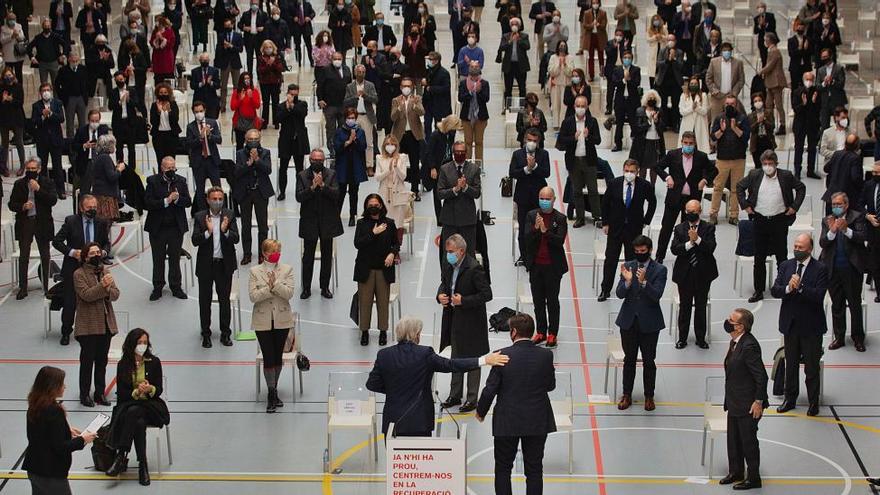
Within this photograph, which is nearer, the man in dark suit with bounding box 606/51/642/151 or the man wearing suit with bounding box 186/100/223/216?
the man wearing suit with bounding box 186/100/223/216

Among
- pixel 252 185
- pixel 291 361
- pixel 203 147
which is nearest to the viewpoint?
pixel 291 361

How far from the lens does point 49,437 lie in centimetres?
1527

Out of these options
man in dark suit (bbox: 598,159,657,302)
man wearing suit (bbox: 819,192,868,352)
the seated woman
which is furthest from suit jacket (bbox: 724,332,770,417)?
the seated woman

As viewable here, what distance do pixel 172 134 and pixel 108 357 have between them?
8083 millimetres

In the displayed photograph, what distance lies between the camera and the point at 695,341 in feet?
73.3

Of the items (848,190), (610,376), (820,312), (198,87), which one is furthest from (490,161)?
→ (820,312)

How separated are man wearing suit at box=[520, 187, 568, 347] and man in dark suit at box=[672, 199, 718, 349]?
1480 mm

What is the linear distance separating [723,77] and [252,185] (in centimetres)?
1024

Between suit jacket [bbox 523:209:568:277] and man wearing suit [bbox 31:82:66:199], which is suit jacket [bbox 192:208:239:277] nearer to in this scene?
suit jacket [bbox 523:209:568:277]

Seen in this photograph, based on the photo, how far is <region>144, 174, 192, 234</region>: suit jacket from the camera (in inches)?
930

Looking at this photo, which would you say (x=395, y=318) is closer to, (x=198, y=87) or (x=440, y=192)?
(x=440, y=192)

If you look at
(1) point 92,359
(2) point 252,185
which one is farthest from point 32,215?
(1) point 92,359

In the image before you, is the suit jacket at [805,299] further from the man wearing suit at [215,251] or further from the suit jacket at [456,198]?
the man wearing suit at [215,251]

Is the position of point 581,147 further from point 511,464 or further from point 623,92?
point 511,464
